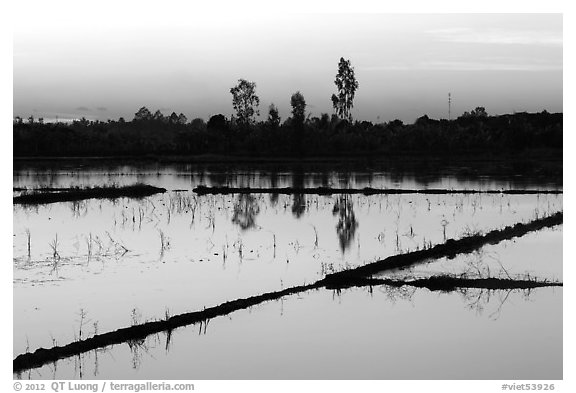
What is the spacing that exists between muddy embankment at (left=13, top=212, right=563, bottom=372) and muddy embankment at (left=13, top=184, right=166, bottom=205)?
8.55m

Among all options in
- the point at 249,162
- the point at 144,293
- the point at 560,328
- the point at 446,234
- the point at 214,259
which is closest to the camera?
the point at 560,328

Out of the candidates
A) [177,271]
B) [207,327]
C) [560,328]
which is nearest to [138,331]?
[207,327]

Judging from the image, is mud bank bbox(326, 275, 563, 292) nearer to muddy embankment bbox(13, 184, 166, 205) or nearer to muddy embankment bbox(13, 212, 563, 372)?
muddy embankment bbox(13, 212, 563, 372)

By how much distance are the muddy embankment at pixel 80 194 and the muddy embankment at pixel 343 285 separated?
8.55m

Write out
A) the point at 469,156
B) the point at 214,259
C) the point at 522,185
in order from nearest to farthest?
1. the point at 214,259
2. the point at 522,185
3. the point at 469,156

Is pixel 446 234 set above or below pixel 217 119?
below

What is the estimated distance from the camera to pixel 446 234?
402 inches

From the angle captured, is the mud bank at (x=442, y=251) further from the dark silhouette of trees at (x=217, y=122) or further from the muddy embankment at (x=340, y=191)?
the dark silhouette of trees at (x=217, y=122)

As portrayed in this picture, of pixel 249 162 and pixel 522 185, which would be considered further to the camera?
pixel 249 162

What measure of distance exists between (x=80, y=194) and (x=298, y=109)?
19924 mm

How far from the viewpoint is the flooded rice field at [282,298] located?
4996mm

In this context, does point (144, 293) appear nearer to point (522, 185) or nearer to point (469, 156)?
point (522, 185)

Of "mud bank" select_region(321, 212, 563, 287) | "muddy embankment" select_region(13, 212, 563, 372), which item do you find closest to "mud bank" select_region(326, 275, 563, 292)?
"muddy embankment" select_region(13, 212, 563, 372)

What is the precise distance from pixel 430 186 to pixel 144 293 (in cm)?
1221
